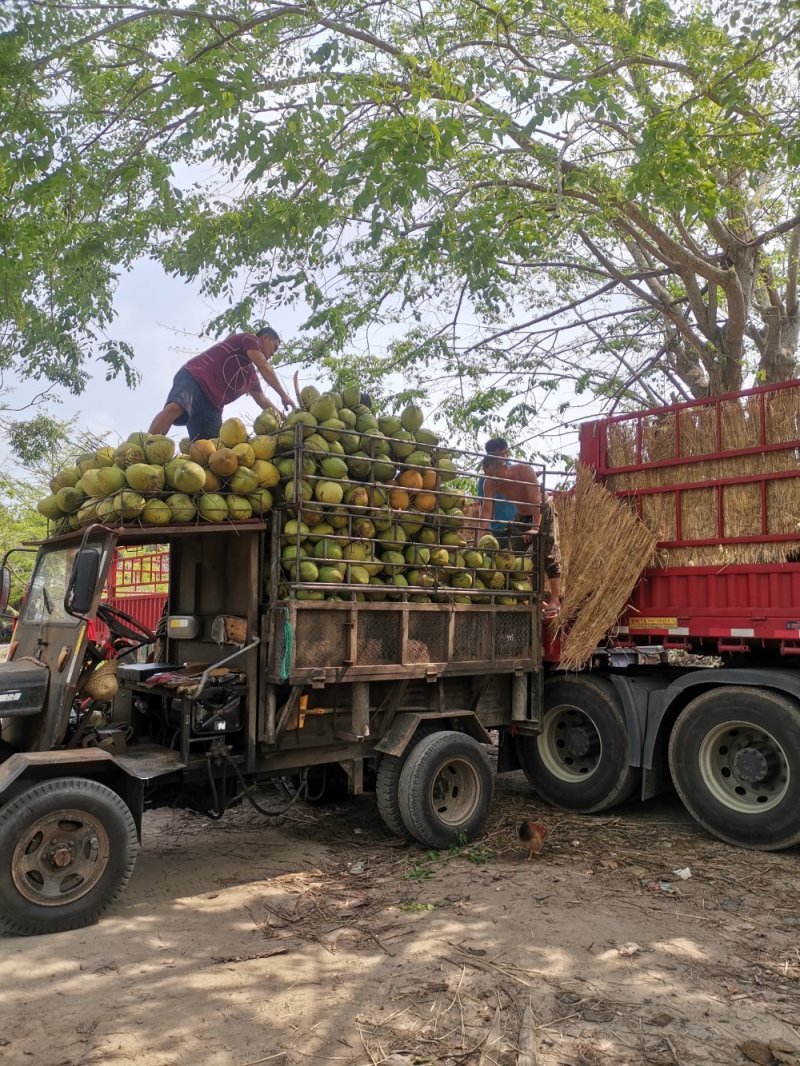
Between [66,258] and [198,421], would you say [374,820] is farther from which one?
[66,258]

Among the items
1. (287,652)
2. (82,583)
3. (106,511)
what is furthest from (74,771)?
(106,511)

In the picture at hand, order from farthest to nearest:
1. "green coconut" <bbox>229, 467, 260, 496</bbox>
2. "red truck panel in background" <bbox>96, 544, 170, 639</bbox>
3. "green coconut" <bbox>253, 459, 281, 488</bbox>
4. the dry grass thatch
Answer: "red truck panel in background" <bbox>96, 544, 170, 639</bbox> < the dry grass thatch < "green coconut" <bbox>253, 459, 281, 488</bbox> < "green coconut" <bbox>229, 467, 260, 496</bbox>

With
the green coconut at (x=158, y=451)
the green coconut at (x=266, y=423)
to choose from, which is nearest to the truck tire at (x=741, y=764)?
the green coconut at (x=266, y=423)

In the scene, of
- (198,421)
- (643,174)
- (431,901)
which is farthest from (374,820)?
(643,174)

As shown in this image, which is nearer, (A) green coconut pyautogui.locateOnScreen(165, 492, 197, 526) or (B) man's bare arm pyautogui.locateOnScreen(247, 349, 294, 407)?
(A) green coconut pyautogui.locateOnScreen(165, 492, 197, 526)

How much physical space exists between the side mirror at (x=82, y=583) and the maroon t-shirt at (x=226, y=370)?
91.2 inches

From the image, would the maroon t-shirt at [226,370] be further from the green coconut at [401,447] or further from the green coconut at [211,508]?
the green coconut at [211,508]

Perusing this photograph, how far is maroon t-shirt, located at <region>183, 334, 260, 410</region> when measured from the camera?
21.0 feet

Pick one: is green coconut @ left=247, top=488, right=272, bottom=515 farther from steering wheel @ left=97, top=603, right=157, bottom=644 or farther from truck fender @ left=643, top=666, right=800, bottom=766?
truck fender @ left=643, top=666, right=800, bottom=766

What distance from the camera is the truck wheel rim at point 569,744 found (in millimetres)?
6562

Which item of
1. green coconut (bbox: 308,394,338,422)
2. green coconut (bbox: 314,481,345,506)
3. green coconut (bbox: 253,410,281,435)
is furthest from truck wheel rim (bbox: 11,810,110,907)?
green coconut (bbox: 308,394,338,422)

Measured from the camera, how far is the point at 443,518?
234 inches

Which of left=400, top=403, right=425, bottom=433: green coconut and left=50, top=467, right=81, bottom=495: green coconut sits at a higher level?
left=400, top=403, right=425, bottom=433: green coconut

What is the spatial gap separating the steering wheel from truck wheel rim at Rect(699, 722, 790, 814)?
4.14 metres
